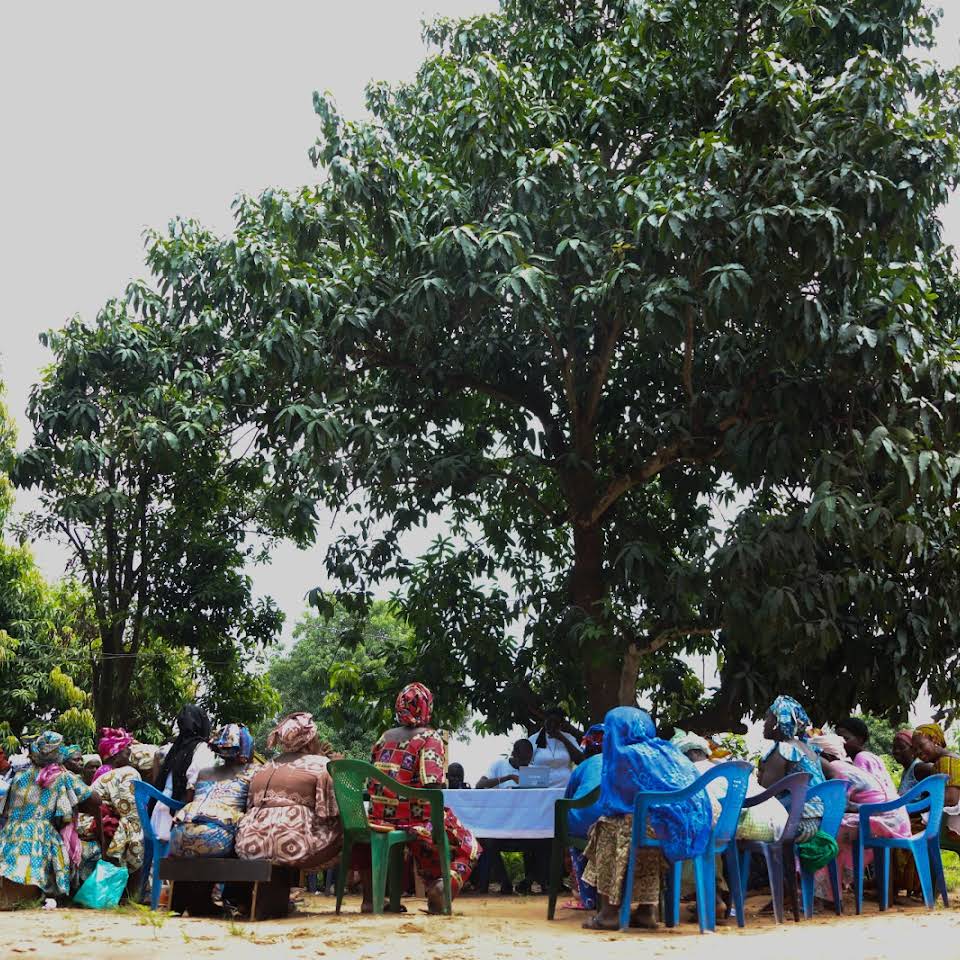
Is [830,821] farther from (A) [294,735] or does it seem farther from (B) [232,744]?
(B) [232,744]

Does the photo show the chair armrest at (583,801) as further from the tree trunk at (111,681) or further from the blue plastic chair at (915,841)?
the tree trunk at (111,681)

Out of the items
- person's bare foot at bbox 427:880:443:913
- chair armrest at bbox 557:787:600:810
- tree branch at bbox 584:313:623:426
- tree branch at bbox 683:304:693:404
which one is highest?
tree branch at bbox 584:313:623:426

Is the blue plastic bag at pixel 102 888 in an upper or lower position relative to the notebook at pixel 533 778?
lower

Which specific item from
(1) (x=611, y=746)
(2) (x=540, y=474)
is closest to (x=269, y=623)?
(2) (x=540, y=474)

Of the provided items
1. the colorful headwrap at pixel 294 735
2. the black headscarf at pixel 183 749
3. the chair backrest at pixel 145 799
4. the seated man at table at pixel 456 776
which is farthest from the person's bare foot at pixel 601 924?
the seated man at table at pixel 456 776

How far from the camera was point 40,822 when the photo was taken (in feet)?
25.1

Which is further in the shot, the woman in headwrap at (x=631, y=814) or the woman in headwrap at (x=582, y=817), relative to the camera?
the woman in headwrap at (x=582, y=817)

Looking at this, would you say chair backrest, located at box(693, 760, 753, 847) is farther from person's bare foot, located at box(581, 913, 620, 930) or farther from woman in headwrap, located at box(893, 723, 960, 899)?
woman in headwrap, located at box(893, 723, 960, 899)

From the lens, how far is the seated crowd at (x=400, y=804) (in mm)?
6324

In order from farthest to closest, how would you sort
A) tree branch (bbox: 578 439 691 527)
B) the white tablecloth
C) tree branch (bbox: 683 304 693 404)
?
tree branch (bbox: 578 439 691 527) → tree branch (bbox: 683 304 693 404) → the white tablecloth

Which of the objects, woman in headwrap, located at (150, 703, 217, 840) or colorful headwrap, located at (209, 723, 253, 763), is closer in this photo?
colorful headwrap, located at (209, 723, 253, 763)

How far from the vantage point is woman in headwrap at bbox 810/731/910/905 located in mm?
7180

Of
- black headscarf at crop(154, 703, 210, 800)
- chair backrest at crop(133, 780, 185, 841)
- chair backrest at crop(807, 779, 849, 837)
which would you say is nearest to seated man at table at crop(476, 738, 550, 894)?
black headscarf at crop(154, 703, 210, 800)

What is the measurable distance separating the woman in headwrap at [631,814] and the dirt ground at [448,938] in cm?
19
